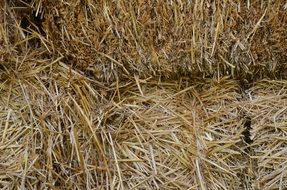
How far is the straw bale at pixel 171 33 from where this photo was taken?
1.60 m

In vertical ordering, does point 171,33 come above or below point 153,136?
above

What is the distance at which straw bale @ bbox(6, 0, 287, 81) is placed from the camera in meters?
1.60

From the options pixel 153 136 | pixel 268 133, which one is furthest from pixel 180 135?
pixel 268 133

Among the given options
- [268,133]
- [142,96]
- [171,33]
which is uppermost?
[171,33]

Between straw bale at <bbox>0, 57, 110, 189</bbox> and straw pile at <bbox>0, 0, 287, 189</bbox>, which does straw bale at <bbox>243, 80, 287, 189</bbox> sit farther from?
straw bale at <bbox>0, 57, 110, 189</bbox>

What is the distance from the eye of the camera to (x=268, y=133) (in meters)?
1.67

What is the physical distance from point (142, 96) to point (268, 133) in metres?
0.38

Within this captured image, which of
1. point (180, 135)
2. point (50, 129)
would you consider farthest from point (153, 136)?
point (50, 129)

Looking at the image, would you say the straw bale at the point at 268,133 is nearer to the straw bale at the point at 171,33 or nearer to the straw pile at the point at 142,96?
the straw pile at the point at 142,96

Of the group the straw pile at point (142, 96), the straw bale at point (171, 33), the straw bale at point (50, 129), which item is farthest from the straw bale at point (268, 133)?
the straw bale at point (50, 129)

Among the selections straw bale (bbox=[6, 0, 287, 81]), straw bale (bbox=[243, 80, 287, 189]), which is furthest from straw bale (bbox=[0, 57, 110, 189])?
straw bale (bbox=[243, 80, 287, 189])

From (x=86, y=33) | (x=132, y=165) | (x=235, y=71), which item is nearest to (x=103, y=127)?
(x=132, y=165)

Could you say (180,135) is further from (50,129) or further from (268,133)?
(50,129)

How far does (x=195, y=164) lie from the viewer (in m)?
1.63
